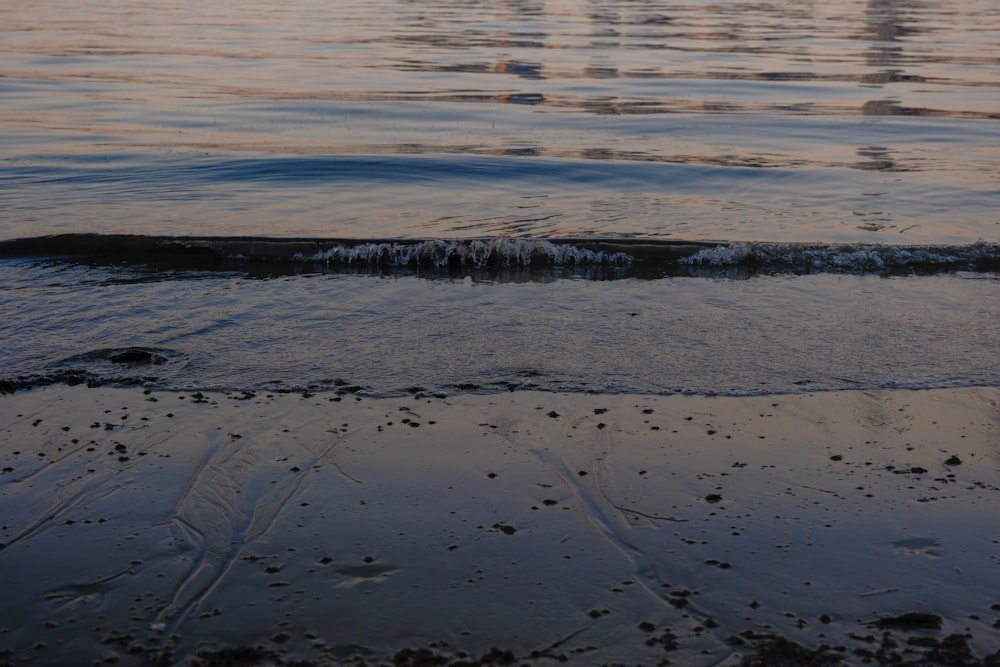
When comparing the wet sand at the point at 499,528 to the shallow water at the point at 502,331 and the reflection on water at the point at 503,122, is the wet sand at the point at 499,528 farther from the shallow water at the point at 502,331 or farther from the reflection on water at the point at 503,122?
the reflection on water at the point at 503,122

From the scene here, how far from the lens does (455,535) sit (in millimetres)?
4363

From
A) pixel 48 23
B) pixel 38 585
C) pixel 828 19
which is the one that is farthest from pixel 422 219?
pixel 828 19

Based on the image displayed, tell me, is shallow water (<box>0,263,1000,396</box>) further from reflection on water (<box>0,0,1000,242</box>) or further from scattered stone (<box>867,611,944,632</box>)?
scattered stone (<box>867,611,944,632</box>)

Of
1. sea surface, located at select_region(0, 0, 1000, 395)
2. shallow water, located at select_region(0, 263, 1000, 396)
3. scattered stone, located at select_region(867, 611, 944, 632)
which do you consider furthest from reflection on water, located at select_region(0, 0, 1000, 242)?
scattered stone, located at select_region(867, 611, 944, 632)

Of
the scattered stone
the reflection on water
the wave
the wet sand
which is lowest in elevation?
the scattered stone

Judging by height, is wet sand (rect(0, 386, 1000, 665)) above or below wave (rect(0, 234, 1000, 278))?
below

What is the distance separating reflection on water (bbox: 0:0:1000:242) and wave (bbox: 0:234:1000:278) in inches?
27.8

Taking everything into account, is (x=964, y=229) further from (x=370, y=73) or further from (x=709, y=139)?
(x=370, y=73)

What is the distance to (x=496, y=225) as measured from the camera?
11.1m

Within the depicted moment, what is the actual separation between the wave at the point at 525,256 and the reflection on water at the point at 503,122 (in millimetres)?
705

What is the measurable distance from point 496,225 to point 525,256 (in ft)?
4.59

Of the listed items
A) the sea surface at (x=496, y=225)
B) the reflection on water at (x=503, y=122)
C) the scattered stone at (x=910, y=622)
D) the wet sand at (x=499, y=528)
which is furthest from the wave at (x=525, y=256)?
the scattered stone at (x=910, y=622)

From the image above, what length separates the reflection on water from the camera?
1162 cm

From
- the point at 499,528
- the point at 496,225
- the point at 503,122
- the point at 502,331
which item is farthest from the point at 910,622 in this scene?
the point at 503,122
